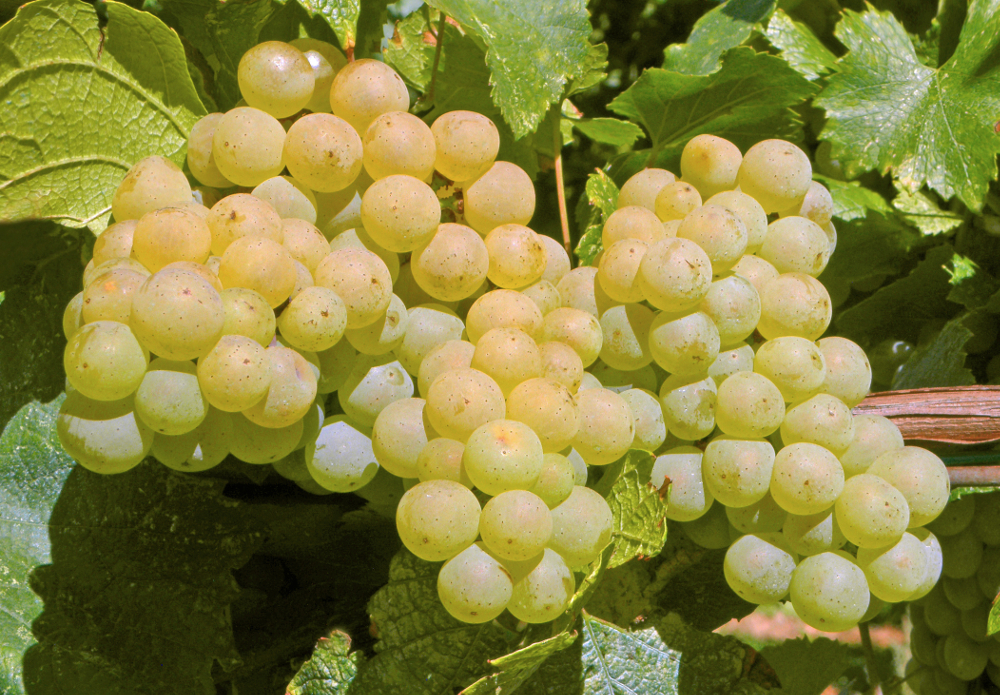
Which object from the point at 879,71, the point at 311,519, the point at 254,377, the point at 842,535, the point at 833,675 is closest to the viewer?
the point at 254,377

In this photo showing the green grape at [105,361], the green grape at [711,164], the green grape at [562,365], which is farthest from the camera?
the green grape at [711,164]

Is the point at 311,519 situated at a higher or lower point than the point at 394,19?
lower

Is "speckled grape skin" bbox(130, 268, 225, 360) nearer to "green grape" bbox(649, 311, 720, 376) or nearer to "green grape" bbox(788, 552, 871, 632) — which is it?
"green grape" bbox(649, 311, 720, 376)

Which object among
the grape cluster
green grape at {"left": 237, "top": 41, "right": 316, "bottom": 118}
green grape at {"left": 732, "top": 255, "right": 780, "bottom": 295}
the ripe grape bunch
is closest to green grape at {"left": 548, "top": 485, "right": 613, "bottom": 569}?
the ripe grape bunch

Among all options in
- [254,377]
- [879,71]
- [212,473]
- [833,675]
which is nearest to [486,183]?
[254,377]

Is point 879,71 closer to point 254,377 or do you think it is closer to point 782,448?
point 782,448

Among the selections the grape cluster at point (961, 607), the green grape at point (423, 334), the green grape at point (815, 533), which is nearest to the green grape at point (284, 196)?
the green grape at point (423, 334)

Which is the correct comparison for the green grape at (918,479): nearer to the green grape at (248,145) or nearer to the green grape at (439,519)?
the green grape at (439,519)
